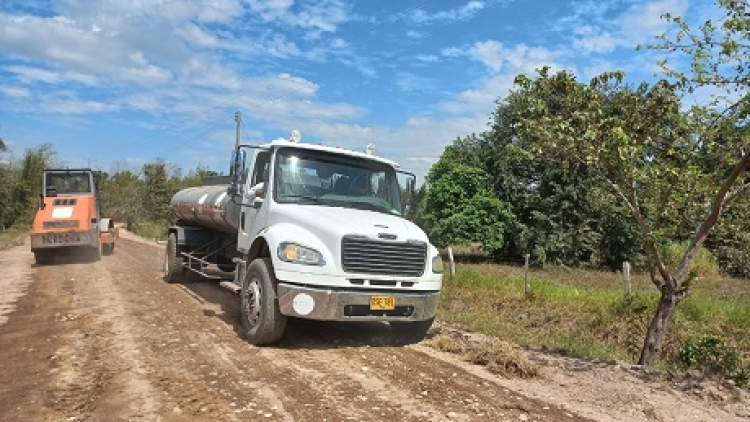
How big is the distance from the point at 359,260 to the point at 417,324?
154 cm

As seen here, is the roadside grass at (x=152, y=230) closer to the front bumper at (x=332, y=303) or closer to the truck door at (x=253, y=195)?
the truck door at (x=253, y=195)

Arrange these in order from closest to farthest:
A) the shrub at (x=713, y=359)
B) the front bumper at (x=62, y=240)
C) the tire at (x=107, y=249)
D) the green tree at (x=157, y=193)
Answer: the shrub at (x=713, y=359) → the front bumper at (x=62, y=240) → the tire at (x=107, y=249) → the green tree at (x=157, y=193)

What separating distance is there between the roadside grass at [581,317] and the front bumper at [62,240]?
34.2 feet

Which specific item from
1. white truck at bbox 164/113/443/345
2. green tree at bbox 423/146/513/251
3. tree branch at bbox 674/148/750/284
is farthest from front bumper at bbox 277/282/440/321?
green tree at bbox 423/146/513/251

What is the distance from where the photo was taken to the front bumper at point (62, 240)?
16.4 m

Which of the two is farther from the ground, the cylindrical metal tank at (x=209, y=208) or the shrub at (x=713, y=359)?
the cylindrical metal tank at (x=209, y=208)

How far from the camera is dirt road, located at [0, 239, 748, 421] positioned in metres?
4.99

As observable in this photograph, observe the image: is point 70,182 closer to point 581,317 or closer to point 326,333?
point 326,333

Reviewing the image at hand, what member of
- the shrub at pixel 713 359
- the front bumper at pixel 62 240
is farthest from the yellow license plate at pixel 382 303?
the front bumper at pixel 62 240

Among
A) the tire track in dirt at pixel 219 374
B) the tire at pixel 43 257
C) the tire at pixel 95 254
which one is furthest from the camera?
the tire at pixel 95 254

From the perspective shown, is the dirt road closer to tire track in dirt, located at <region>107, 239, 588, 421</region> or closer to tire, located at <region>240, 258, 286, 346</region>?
tire track in dirt, located at <region>107, 239, 588, 421</region>

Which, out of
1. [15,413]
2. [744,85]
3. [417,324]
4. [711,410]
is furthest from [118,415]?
[744,85]

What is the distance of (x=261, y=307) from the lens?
7176 millimetres

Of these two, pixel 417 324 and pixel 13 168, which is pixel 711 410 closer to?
pixel 417 324
